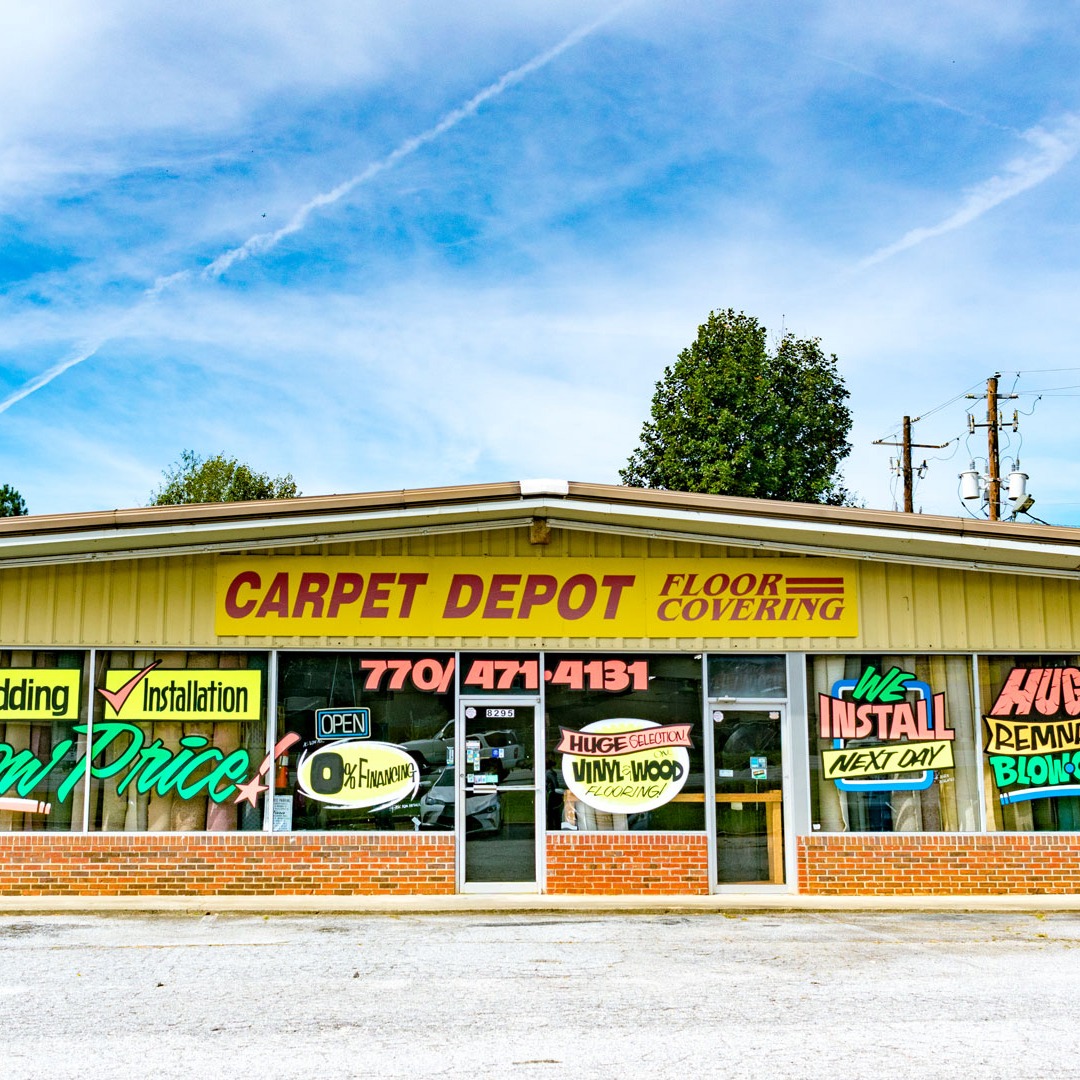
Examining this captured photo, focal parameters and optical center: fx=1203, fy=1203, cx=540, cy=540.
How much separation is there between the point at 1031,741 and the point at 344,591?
764cm

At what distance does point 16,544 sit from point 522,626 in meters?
5.18

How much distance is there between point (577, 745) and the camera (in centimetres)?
1295

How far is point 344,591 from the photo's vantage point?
42.3 feet

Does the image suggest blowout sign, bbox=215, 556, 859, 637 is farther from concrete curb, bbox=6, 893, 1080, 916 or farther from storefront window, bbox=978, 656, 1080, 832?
concrete curb, bbox=6, 893, 1080, 916

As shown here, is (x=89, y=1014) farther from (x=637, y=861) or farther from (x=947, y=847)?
(x=947, y=847)

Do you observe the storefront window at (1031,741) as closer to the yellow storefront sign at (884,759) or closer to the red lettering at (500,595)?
the yellow storefront sign at (884,759)

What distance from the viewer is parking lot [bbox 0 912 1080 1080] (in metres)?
6.27

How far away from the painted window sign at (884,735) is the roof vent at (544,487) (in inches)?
149

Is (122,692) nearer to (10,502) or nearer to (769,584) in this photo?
(769,584)

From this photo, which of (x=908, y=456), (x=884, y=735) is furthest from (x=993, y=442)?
(x=884, y=735)

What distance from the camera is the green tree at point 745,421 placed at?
106 feet

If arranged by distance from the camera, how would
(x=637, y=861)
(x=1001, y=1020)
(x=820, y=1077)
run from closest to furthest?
(x=820, y=1077) → (x=1001, y=1020) → (x=637, y=861)

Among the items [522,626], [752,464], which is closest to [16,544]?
[522,626]

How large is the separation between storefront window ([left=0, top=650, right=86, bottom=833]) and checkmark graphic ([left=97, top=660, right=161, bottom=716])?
27 centimetres
